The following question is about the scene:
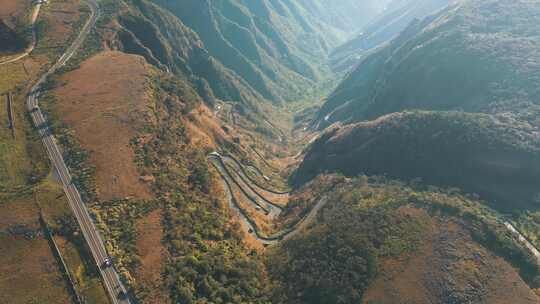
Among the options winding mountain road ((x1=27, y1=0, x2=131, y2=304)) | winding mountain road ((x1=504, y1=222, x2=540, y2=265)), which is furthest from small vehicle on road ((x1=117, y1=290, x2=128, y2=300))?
winding mountain road ((x1=504, y1=222, x2=540, y2=265))

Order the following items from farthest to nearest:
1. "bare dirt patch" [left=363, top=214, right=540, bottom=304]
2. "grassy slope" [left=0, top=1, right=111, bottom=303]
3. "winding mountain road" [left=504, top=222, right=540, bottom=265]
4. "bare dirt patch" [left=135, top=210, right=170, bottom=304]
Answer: "winding mountain road" [left=504, top=222, right=540, bottom=265] → "bare dirt patch" [left=363, top=214, right=540, bottom=304] → "bare dirt patch" [left=135, top=210, right=170, bottom=304] → "grassy slope" [left=0, top=1, right=111, bottom=303]

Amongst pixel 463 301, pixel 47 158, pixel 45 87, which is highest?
pixel 45 87

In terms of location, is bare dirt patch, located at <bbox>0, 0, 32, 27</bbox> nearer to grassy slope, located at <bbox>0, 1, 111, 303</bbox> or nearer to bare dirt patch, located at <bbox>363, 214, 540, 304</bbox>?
grassy slope, located at <bbox>0, 1, 111, 303</bbox>

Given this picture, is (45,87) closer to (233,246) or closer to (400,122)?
(233,246)

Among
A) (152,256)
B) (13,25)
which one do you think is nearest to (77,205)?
(152,256)

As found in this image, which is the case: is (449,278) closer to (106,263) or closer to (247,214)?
(247,214)

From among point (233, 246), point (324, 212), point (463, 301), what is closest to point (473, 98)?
point (324, 212)
